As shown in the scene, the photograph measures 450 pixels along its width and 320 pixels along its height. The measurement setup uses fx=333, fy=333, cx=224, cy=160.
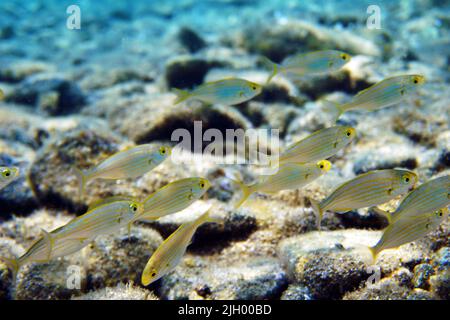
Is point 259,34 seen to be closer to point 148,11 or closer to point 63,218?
point 63,218

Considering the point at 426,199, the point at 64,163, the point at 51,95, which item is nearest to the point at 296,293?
the point at 426,199

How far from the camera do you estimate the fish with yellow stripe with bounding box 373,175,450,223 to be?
2721 mm

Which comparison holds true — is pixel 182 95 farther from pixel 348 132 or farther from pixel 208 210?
pixel 348 132

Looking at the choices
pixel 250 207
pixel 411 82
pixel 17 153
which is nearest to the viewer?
pixel 411 82

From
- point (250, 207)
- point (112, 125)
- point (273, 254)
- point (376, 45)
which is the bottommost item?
point (273, 254)

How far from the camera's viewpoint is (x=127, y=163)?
3076 mm

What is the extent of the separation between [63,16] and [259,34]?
57.7 ft

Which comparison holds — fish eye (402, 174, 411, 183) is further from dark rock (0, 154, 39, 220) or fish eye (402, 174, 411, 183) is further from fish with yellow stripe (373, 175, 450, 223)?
dark rock (0, 154, 39, 220)

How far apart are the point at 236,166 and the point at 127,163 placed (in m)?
2.54

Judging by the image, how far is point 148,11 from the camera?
2236 centimetres

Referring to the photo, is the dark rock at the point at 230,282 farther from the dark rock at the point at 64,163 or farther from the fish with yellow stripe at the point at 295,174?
the dark rock at the point at 64,163

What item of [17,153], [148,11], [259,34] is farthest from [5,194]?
[148,11]

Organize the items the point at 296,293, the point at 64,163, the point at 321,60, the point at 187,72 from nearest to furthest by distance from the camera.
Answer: the point at 296,293 < the point at 321,60 < the point at 64,163 < the point at 187,72

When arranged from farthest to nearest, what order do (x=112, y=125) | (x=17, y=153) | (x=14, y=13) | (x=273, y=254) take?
1. (x=14, y=13)
2. (x=112, y=125)
3. (x=17, y=153)
4. (x=273, y=254)
